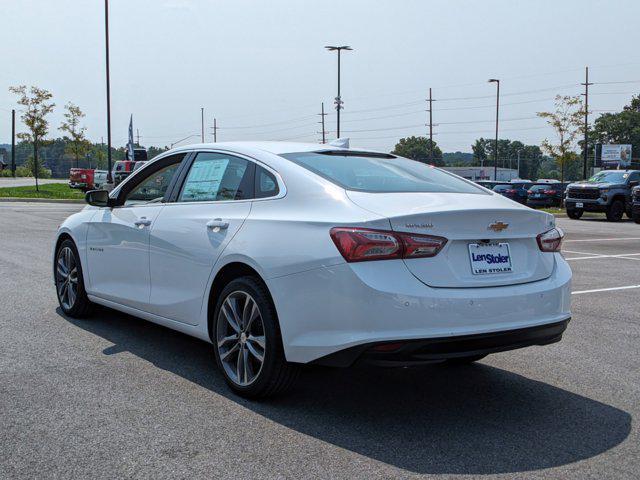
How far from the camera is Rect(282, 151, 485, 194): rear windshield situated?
458 centimetres

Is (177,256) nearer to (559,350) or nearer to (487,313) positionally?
(487,313)

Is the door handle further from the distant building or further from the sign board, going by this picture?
the distant building

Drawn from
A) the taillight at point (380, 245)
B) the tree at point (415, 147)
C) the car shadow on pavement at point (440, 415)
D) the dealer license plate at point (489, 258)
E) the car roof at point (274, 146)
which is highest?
the tree at point (415, 147)

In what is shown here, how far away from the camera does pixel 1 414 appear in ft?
13.9

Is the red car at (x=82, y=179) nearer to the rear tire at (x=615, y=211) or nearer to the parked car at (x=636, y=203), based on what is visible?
the rear tire at (x=615, y=211)

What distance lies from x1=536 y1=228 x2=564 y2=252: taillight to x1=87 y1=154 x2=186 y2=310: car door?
2.78m

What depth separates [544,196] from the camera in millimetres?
40031

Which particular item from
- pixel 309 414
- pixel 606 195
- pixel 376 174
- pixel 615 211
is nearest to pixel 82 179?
pixel 606 195

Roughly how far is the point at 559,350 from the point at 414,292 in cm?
263

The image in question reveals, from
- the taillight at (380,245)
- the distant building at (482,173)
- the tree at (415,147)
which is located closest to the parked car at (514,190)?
the taillight at (380,245)

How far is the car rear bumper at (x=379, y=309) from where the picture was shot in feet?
12.7

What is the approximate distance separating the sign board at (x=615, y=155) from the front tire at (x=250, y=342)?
76.0m

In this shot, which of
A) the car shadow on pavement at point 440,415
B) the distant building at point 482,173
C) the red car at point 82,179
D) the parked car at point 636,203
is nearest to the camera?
the car shadow on pavement at point 440,415

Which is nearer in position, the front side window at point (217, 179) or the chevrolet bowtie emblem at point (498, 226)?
the chevrolet bowtie emblem at point (498, 226)
